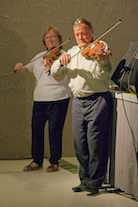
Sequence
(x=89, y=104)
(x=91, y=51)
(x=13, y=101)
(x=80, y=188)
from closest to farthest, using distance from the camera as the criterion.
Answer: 1. (x=91, y=51)
2. (x=89, y=104)
3. (x=80, y=188)
4. (x=13, y=101)

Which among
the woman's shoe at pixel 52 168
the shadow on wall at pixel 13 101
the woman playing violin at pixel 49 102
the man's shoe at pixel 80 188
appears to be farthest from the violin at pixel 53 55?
the man's shoe at pixel 80 188

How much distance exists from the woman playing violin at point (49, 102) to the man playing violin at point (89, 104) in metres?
0.55

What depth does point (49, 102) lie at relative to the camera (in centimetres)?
334

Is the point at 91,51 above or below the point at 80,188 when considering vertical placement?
above

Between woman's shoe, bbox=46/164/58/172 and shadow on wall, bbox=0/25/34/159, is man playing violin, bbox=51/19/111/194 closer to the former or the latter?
woman's shoe, bbox=46/164/58/172

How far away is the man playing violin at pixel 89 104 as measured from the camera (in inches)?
104

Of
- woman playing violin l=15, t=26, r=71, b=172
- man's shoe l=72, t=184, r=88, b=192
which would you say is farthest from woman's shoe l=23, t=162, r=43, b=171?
man's shoe l=72, t=184, r=88, b=192

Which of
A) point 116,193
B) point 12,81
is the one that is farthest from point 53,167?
point 12,81

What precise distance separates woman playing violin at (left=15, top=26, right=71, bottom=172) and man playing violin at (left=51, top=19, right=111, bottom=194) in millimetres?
549

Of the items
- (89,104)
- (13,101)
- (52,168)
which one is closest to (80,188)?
(52,168)

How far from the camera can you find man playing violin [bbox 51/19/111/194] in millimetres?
2654

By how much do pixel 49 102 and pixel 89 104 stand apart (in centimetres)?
76

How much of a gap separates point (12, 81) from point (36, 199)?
1.62m

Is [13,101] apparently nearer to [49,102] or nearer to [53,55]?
[49,102]
